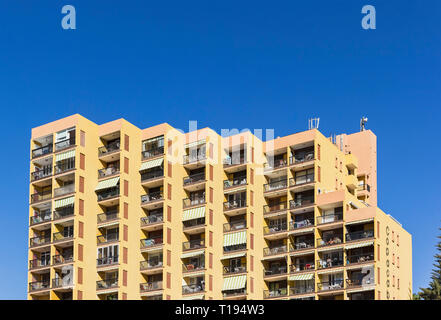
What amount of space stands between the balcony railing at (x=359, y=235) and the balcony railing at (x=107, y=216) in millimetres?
27910

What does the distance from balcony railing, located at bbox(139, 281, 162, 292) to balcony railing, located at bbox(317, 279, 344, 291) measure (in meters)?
18.9

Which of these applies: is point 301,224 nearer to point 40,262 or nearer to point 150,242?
point 150,242

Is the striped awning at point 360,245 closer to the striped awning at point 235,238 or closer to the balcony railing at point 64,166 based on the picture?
the striped awning at point 235,238

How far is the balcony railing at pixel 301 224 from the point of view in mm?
96606

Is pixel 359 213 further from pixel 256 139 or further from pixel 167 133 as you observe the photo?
pixel 167 133

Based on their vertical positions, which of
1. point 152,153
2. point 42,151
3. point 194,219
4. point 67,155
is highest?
point 42,151

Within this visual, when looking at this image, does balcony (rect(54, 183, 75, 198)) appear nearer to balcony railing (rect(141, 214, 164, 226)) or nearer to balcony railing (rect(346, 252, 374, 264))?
balcony railing (rect(141, 214, 164, 226))

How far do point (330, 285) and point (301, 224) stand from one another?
8567 mm

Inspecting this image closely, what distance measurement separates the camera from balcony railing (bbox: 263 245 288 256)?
97938 millimetres

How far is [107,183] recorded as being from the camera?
98.2 meters

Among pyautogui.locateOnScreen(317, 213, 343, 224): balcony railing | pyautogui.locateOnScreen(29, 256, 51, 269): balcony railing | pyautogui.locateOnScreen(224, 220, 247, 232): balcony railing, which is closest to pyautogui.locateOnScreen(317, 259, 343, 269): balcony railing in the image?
pyautogui.locateOnScreen(317, 213, 343, 224): balcony railing

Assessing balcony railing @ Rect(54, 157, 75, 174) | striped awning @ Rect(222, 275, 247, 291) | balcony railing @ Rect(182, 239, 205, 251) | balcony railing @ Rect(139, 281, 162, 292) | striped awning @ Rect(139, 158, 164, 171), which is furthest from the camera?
striped awning @ Rect(139, 158, 164, 171)

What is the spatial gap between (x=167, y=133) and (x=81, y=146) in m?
10.8

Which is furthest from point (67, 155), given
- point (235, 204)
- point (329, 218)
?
point (329, 218)
